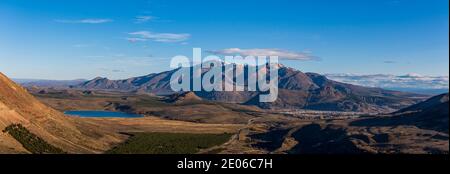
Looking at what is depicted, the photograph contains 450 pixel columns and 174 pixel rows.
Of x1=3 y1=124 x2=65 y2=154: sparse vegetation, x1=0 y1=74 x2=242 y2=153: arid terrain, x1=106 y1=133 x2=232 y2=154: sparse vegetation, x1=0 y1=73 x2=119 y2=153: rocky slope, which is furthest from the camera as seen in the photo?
x1=106 y1=133 x2=232 y2=154: sparse vegetation

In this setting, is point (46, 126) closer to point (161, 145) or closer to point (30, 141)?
point (30, 141)

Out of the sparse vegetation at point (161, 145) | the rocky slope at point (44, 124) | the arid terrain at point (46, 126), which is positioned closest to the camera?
the arid terrain at point (46, 126)

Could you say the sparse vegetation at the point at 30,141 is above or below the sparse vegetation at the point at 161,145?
above

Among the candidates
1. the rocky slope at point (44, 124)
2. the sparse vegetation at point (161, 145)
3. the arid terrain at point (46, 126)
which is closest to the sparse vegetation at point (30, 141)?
the arid terrain at point (46, 126)

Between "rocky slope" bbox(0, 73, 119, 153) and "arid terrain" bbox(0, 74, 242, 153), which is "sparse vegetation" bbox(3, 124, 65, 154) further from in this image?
"rocky slope" bbox(0, 73, 119, 153)

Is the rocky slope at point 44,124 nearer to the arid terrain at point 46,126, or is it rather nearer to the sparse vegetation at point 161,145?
the arid terrain at point 46,126

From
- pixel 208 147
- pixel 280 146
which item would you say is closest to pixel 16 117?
pixel 208 147

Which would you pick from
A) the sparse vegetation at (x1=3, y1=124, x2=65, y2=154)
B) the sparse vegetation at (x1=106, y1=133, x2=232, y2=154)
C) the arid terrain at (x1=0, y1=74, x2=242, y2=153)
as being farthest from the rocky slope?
the sparse vegetation at (x1=106, y1=133, x2=232, y2=154)
